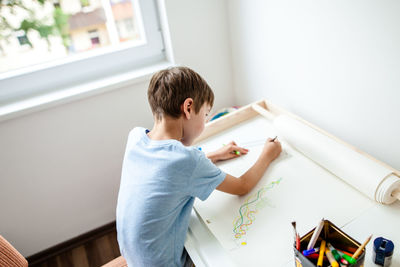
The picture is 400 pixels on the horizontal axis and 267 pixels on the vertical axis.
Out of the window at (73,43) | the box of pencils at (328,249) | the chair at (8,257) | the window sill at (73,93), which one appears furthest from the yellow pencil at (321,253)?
the window at (73,43)

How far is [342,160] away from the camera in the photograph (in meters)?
0.88

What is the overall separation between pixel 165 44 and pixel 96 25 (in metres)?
0.32

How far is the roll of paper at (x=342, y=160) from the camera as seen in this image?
0.79m

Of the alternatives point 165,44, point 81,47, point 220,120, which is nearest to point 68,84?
point 81,47

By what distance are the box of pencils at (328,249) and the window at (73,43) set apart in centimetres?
112

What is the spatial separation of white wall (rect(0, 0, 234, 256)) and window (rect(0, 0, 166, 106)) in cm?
12

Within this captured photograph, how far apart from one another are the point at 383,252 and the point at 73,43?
53.7 inches

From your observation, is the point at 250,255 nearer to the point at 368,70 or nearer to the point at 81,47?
the point at 368,70

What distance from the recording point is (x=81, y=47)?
141 cm

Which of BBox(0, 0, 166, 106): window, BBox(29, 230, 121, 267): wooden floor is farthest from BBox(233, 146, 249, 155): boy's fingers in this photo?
BBox(29, 230, 121, 267): wooden floor

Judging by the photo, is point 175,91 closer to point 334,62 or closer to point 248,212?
point 248,212

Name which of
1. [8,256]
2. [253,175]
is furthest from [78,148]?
[253,175]

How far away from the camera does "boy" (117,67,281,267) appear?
0.76 metres

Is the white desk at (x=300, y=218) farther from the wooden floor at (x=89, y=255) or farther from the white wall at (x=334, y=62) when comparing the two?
the wooden floor at (x=89, y=255)
